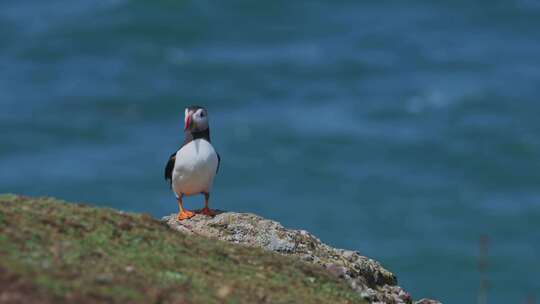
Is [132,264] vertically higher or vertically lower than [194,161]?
lower

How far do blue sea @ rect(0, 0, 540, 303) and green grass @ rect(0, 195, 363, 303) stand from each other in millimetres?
43302

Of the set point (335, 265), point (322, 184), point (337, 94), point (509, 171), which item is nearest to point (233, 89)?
point (337, 94)

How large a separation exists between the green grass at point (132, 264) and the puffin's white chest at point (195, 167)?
3698 millimetres

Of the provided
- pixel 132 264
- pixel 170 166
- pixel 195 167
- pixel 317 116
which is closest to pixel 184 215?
pixel 195 167

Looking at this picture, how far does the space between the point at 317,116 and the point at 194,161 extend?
71.0 m

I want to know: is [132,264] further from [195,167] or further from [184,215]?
[195,167]

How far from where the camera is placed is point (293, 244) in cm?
1855

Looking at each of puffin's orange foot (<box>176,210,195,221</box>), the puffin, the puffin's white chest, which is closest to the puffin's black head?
the puffin

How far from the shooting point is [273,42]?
109 meters

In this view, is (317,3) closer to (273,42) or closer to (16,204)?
(273,42)

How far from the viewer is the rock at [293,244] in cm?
1833

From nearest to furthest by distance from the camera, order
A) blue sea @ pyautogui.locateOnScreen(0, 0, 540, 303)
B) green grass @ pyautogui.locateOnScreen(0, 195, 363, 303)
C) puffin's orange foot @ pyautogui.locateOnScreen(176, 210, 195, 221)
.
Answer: green grass @ pyautogui.locateOnScreen(0, 195, 363, 303) < puffin's orange foot @ pyautogui.locateOnScreen(176, 210, 195, 221) < blue sea @ pyautogui.locateOnScreen(0, 0, 540, 303)

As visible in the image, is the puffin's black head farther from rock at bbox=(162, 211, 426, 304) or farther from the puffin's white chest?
rock at bbox=(162, 211, 426, 304)

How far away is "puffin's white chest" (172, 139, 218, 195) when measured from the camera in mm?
20719
